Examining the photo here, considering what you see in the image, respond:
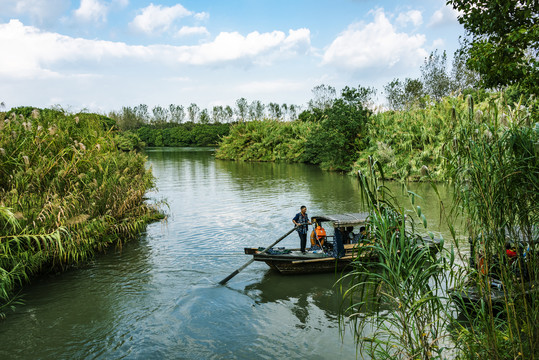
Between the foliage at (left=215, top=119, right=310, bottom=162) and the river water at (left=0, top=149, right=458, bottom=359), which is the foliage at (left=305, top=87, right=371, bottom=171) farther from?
the river water at (left=0, top=149, right=458, bottom=359)

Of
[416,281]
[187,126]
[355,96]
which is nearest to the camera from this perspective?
[416,281]

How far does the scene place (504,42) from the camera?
945 centimetres

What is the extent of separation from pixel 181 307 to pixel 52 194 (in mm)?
5084

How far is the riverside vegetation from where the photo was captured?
9.92 m

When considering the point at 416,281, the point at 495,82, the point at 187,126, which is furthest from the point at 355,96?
the point at 187,126

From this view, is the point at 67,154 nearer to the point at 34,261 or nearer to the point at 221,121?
the point at 34,261

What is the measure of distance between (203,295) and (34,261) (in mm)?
4495

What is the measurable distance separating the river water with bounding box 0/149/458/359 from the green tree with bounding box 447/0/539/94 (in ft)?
11.6

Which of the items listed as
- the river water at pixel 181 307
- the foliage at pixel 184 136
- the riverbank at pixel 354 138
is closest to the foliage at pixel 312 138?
the riverbank at pixel 354 138

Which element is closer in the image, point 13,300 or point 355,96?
point 13,300

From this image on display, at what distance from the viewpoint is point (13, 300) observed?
34.0 feet

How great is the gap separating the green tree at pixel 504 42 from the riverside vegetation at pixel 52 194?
10.9 metres

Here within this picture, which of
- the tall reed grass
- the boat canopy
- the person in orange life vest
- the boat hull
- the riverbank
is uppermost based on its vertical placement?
the riverbank

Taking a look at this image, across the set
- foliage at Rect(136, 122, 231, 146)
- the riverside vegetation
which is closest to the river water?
the riverside vegetation
